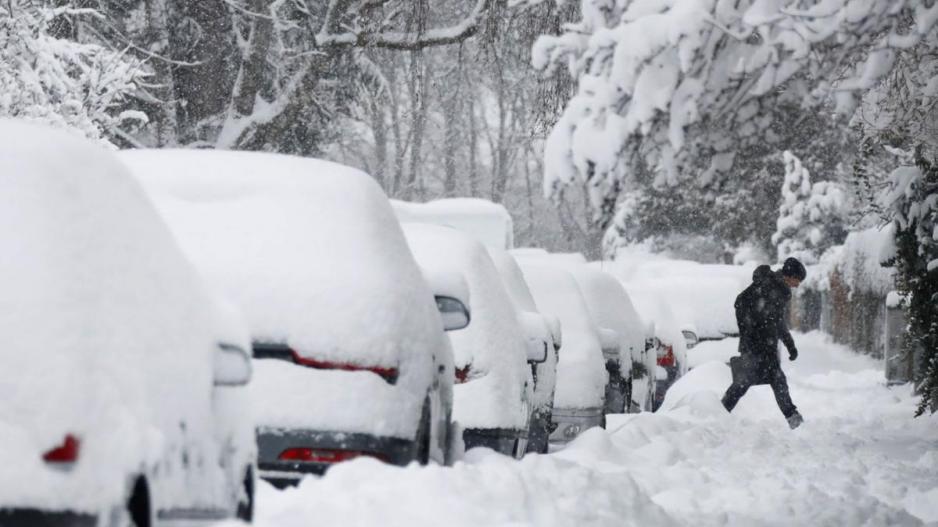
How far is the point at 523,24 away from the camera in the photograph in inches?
543

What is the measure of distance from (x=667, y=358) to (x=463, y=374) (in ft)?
36.8

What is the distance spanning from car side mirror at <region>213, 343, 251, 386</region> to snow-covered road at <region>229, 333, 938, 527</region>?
1142mm

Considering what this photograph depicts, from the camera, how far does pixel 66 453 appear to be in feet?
12.4

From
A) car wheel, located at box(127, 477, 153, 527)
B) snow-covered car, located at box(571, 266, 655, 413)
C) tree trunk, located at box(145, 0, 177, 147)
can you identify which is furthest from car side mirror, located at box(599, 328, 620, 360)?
tree trunk, located at box(145, 0, 177, 147)

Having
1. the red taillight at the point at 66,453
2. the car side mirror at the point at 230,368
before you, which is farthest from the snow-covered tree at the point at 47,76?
the red taillight at the point at 66,453

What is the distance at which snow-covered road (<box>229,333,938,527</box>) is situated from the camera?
657 centimetres

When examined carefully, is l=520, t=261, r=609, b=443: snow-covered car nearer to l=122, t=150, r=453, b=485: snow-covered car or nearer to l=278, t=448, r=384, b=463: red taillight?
l=122, t=150, r=453, b=485: snow-covered car

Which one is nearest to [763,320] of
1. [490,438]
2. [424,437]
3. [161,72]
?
[490,438]

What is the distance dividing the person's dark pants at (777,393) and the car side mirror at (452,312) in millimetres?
7780

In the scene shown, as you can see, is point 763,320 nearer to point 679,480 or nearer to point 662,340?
point 662,340

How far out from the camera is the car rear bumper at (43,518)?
373 centimetres

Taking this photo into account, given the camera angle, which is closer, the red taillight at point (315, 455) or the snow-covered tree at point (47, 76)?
the red taillight at point (315, 455)

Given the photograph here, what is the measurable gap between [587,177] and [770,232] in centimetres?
4296

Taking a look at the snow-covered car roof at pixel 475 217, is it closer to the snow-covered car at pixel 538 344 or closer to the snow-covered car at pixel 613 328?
the snow-covered car at pixel 613 328
